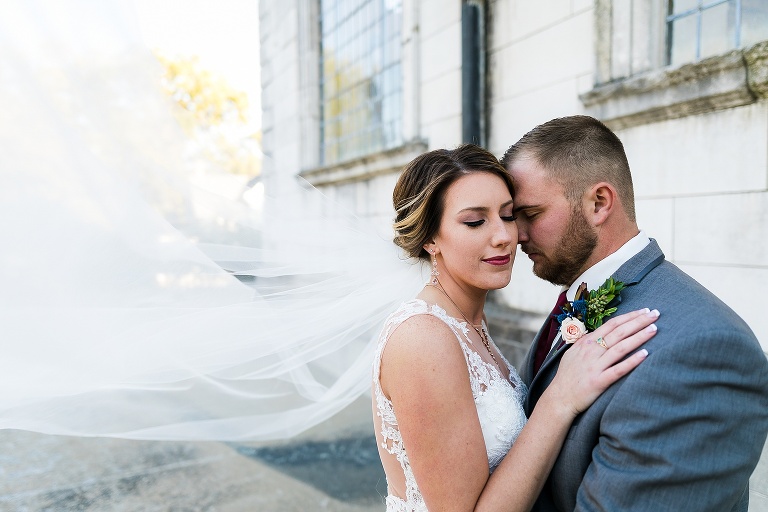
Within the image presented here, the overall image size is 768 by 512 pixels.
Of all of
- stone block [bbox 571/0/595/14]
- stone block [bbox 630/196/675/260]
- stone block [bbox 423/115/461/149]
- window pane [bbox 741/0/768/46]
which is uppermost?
stone block [bbox 571/0/595/14]

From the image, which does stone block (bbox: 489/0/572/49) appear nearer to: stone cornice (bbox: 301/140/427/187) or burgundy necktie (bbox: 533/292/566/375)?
stone cornice (bbox: 301/140/427/187)

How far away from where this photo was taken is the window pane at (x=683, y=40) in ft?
13.1

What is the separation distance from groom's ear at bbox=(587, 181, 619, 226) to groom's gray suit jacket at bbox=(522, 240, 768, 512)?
0.45m

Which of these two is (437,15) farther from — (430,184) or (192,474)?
(192,474)

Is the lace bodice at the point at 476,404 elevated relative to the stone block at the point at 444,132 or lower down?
lower down

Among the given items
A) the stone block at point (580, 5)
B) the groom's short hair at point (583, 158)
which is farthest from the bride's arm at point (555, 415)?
the stone block at point (580, 5)

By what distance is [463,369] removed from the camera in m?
1.86

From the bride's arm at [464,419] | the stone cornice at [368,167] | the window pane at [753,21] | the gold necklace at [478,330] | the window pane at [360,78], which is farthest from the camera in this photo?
the window pane at [360,78]

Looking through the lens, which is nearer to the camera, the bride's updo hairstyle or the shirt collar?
the shirt collar

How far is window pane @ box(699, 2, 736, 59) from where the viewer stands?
372cm

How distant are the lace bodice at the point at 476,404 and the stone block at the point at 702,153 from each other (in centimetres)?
236

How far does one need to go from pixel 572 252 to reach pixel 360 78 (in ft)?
26.3

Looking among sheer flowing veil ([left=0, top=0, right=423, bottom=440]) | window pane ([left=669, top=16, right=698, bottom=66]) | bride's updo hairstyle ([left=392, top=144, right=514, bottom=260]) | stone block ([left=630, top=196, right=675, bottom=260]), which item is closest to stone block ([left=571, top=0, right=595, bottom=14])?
window pane ([left=669, top=16, right=698, bottom=66])

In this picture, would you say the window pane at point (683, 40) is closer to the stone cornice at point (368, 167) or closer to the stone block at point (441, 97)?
the stone block at point (441, 97)
